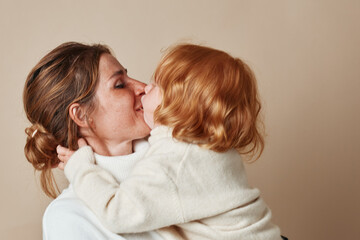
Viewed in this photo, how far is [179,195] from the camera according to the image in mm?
1479

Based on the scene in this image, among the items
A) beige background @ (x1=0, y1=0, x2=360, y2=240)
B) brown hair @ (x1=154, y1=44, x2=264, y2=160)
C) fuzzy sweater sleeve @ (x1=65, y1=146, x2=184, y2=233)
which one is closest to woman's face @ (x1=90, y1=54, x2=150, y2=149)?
brown hair @ (x1=154, y1=44, x2=264, y2=160)

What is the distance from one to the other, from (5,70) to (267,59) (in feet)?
5.35

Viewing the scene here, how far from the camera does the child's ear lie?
1.89 m

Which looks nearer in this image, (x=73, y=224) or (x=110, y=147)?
(x=73, y=224)

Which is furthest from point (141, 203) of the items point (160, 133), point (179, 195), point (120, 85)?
point (120, 85)

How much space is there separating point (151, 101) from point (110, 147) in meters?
0.34

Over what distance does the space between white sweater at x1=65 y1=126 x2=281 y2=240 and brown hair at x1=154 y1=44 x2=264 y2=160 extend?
1.9 inches

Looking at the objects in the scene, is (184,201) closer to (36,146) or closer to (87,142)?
(87,142)

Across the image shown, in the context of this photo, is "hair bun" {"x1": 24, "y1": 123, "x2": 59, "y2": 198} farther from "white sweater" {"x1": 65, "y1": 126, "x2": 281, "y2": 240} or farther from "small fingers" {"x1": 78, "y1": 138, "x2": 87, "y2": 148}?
"white sweater" {"x1": 65, "y1": 126, "x2": 281, "y2": 240}

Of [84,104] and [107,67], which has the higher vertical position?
[107,67]


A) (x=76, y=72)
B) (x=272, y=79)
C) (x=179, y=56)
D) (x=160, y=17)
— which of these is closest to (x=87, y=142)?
(x=76, y=72)

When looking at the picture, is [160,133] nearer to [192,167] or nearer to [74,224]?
[192,167]

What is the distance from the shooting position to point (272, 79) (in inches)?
124

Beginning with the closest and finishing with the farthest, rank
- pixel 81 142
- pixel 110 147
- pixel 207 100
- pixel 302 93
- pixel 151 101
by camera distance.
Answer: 1. pixel 207 100
2. pixel 151 101
3. pixel 81 142
4. pixel 110 147
5. pixel 302 93
